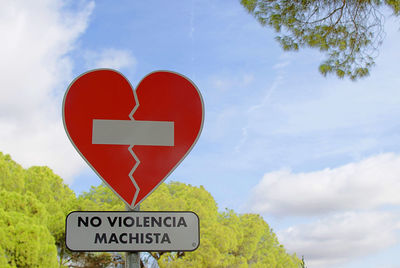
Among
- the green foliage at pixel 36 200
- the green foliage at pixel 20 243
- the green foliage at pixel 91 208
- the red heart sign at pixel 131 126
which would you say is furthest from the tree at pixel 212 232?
the red heart sign at pixel 131 126

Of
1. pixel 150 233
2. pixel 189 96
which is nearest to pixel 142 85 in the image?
pixel 189 96

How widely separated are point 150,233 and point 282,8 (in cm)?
744

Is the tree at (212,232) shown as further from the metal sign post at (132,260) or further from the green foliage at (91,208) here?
the metal sign post at (132,260)

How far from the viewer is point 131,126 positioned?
109 inches

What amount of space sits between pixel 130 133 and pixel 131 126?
0.05 meters

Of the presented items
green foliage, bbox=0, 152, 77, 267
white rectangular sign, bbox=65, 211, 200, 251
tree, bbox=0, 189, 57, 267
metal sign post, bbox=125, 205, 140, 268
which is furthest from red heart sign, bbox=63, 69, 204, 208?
green foliage, bbox=0, 152, 77, 267

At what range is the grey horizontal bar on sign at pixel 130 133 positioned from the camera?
107 inches

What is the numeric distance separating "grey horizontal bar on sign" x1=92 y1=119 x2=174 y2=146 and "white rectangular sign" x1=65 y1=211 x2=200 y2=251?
1.36ft

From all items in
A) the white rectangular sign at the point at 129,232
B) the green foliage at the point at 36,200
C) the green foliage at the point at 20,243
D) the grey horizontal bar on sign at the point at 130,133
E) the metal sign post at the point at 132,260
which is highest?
the green foliage at the point at 36,200

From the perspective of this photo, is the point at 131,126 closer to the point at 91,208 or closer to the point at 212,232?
A: the point at 212,232

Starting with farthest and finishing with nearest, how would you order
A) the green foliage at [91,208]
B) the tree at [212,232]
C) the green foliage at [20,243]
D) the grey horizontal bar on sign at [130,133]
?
the tree at [212,232] → the green foliage at [91,208] → the green foliage at [20,243] → the grey horizontal bar on sign at [130,133]

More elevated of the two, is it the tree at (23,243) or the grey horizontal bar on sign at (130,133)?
the tree at (23,243)

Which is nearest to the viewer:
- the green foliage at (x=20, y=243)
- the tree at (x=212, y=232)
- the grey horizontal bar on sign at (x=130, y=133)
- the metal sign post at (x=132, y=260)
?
the metal sign post at (x=132, y=260)

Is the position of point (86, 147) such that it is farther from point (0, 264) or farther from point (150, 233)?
point (0, 264)
